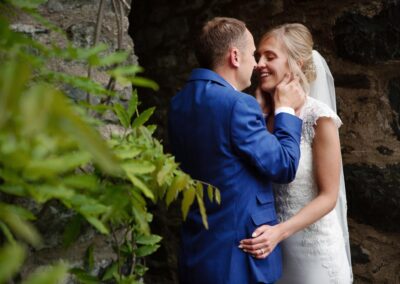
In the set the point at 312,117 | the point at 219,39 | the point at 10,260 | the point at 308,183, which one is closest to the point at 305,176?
the point at 308,183

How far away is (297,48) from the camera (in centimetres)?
232

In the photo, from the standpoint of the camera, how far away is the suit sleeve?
70.5 inches

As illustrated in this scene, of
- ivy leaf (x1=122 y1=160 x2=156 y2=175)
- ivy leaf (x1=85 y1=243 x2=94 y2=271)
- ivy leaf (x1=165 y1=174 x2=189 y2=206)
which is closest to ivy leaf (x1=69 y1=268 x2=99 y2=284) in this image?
ivy leaf (x1=85 y1=243 x2=94 y2=271)

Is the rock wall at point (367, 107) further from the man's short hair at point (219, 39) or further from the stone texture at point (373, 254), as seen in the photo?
the man's short hair at point (219, 39)

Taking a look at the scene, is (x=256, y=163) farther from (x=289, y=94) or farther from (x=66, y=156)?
(x=66, y=156)

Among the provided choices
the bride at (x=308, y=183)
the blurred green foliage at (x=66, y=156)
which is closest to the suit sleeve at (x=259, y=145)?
the bride at (x=308, y=183)

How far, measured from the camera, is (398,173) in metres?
2.86

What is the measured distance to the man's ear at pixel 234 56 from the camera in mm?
1965

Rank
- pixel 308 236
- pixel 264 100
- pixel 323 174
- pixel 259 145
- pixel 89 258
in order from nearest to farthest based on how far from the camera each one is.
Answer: pixel 89 258 < pixel 259 145 < pixel 323 174 < pixel 308 236 < pixel 264 100

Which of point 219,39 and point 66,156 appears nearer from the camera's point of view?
point 66,156

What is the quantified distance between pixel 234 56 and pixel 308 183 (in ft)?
2.02

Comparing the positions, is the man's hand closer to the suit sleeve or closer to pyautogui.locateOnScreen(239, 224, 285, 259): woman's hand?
the suit sleeve

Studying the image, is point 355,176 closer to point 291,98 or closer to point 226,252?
point 291,98

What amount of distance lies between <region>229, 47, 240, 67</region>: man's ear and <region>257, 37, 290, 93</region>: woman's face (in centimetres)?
32
